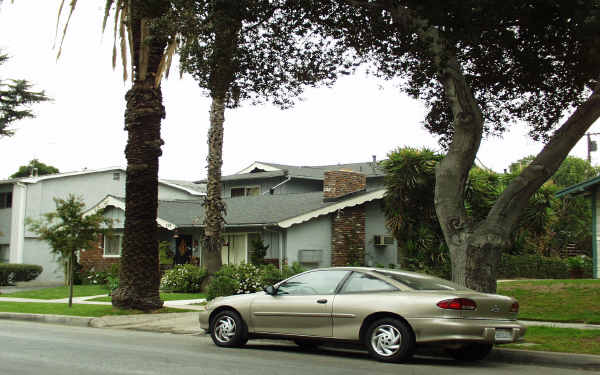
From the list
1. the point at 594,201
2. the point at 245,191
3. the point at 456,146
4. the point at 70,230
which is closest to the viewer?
the point at 456,146

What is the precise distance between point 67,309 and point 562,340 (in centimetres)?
1153

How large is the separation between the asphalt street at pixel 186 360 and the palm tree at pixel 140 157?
13.3ft

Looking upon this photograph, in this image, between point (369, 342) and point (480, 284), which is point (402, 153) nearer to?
point (480, 284)

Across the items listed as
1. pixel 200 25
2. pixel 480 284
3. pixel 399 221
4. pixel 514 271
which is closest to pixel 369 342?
pixel 480 284

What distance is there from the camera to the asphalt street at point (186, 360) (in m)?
8.42

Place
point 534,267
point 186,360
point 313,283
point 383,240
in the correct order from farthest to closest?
point 383,240 → point 534,267 → point 313,283 → point 186,360

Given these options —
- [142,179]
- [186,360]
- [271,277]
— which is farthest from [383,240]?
[186,360]

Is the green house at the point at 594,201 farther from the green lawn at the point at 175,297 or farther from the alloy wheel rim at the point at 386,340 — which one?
the alloy wheel rim at the point at 386,340

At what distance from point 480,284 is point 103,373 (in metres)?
6.25

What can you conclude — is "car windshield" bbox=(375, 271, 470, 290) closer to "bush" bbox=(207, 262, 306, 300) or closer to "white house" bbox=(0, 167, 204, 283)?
"bush" bbox=(207, 262, 306, 300)

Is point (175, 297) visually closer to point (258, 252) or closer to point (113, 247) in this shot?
point (258, 252)

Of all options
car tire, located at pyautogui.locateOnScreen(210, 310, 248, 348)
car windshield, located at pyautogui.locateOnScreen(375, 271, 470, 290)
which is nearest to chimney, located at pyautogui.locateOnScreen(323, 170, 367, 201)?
car tire, located at pyautogui.locateOnScreen(210, 310, 248, 348)

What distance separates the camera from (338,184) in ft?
90.4

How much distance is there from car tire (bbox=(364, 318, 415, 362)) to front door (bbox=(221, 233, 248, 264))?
17887 mm
